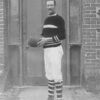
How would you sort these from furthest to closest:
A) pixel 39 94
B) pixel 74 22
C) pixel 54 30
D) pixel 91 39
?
pixel 74 22 < pixel 91 39 < pixel 39 94 < pixel 54 30

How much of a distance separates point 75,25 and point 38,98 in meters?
2.18

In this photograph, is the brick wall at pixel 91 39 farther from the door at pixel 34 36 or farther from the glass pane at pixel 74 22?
the door at pixel 34 36

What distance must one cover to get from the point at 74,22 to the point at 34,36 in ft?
3.57

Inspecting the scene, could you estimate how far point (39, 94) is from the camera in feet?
25.8

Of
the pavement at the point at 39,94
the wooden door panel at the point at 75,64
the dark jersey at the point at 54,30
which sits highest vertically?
the dark jersey at the point at 54,30

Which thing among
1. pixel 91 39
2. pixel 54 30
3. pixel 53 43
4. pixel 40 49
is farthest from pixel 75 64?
pixel 54 30

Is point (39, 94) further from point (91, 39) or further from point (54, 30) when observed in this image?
point (54, 30)

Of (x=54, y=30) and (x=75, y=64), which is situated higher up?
(x=54, y=30)

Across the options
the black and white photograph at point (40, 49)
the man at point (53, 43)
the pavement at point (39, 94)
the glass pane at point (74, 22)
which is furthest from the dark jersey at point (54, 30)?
the glass pane at point (74, 22)

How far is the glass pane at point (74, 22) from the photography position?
846cm

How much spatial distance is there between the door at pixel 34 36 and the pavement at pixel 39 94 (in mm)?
288

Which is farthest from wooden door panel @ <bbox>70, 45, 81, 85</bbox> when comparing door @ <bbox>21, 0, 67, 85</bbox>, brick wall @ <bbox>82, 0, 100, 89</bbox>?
brick wall @ <bbox>82, 0, 100, 89</bbox>

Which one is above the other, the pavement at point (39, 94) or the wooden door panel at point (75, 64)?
the wooden door panel at point (75, 64)

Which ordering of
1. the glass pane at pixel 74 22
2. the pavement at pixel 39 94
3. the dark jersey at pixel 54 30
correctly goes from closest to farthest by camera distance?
the dark jersey at pixel 54 30
the pavement at pixel 39 94
the glass pane at pixel 74 22
